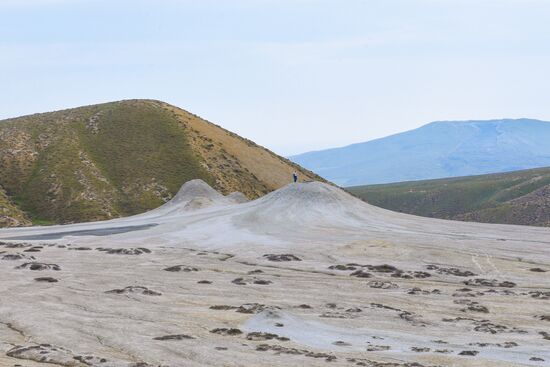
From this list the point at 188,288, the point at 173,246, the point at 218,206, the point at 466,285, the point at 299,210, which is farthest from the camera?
the point at 218,206

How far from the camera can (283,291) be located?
65.6 meters

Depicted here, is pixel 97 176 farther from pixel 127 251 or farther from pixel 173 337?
pixel 173 337

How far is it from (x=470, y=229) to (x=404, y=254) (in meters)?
27.4

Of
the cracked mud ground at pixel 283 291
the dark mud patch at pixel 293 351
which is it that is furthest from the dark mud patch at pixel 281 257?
the dark mud patch at pixel 293 351

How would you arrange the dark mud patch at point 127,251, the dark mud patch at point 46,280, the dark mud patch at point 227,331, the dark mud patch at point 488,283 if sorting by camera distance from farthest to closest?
the dark mud patch at point 127,251, the dark mud patch at point 488,283, the dark mud patch at point 46,280, the dark mud patch at point 227,331

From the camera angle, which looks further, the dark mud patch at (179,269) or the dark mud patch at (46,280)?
the dark mud patch at (179,269)

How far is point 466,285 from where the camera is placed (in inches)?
2793

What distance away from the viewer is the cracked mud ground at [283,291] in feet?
137

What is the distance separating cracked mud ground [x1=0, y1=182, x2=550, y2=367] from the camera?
41.7m

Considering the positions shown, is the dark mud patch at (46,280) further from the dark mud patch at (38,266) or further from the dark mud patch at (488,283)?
the dark mud patch at (488,283)

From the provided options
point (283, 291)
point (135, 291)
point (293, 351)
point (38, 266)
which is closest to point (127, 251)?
point (38, 266)

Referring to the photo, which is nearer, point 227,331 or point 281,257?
point 227,331

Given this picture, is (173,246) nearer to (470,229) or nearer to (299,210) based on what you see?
(299,210)

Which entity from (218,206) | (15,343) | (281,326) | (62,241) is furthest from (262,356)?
(218,206)
